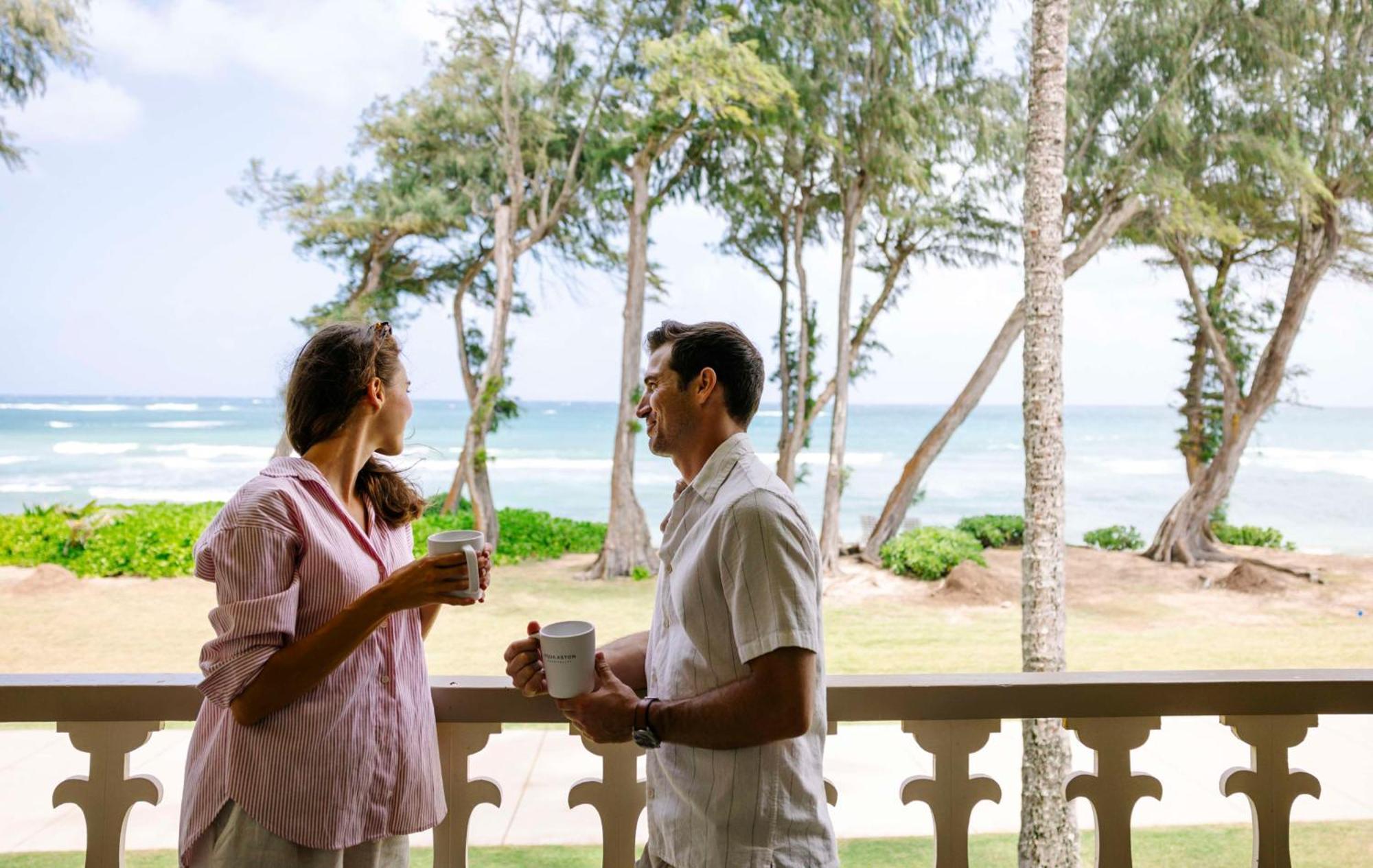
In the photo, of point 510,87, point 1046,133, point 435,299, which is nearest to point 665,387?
point 1046,133

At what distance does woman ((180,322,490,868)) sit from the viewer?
1008 mm

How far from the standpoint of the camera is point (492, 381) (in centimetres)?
1068

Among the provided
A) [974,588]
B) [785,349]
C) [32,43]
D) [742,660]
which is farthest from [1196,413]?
[32,43]

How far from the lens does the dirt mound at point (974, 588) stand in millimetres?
10156

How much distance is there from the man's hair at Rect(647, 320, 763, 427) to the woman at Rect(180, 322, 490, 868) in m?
0.35

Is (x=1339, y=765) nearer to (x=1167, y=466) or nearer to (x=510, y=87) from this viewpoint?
Result: (x=510, y=87)

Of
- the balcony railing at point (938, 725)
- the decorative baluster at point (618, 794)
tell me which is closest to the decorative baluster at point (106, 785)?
the balcony railing at point (938, 725)

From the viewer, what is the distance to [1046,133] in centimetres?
394

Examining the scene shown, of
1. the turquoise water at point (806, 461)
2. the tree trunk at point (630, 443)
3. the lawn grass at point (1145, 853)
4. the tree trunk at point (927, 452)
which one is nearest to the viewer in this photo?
the lawn grass at point (1145, 853)

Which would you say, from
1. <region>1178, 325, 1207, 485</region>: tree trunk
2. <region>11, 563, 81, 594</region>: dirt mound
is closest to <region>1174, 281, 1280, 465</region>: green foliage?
<region>1178, 325, 1207, 485</region>: tree trunk

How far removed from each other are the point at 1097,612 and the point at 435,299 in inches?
368

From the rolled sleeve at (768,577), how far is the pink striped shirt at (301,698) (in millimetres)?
453

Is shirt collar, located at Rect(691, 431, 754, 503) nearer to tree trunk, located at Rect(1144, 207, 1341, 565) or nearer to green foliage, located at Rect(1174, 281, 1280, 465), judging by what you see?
tree trunk, located at Rect(1144, 207, 1341, 565)

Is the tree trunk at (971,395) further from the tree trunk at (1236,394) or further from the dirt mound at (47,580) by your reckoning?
the dirt mound at (47,580)
